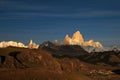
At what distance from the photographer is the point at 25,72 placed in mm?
193250

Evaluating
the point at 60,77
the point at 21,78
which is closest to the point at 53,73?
the point at 60,77

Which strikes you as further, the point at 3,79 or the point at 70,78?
the point at 70,78

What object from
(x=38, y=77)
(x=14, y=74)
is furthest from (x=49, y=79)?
(x=14, y=74)

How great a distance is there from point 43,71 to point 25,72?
962 cm

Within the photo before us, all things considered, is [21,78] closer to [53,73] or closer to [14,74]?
[14,74]

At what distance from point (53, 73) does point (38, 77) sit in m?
11.7

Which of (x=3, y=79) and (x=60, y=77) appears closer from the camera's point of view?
(x=3, y=79)

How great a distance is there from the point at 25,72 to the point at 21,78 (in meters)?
7.38

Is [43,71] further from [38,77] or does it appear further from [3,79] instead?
[3,79]

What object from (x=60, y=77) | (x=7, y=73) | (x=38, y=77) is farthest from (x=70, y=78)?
(x=7, y=73)

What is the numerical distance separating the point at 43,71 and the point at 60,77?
9.24 m

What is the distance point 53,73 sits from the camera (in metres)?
198

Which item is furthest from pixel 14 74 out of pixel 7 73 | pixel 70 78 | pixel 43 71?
pixel 70 78

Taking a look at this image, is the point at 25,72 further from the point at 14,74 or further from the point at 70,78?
the point at 70,78
